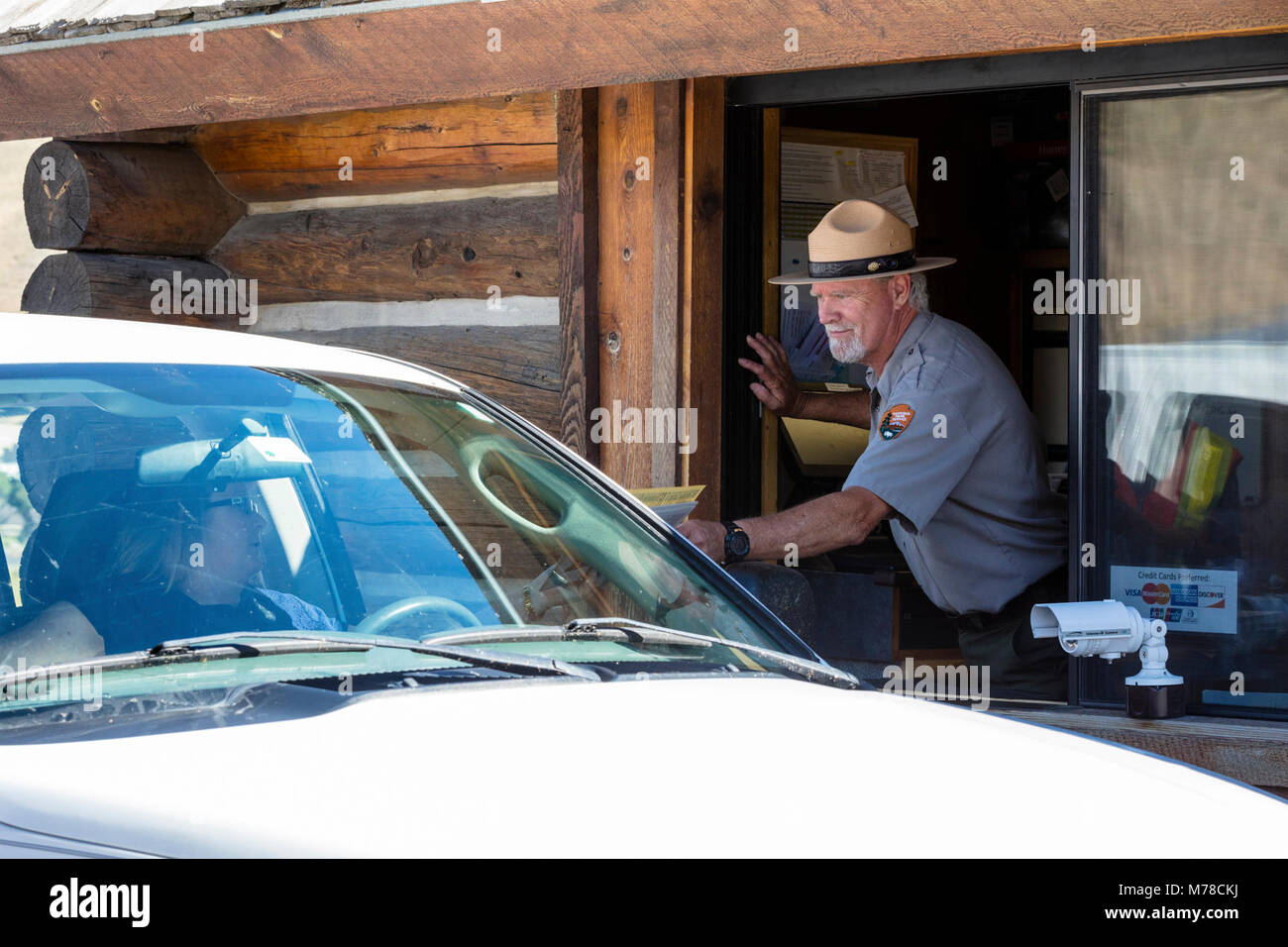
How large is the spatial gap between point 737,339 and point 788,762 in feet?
12.2

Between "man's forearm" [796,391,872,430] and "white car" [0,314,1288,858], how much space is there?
2.85 m

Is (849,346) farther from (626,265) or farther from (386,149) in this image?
(386,149)

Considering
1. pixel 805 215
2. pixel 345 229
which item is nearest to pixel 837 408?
pixel 805 215

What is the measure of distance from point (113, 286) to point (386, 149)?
1.30 meters

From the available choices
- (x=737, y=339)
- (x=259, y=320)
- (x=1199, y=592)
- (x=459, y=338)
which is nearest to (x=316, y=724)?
(x=1199, y=592)

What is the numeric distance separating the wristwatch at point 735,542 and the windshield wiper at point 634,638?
1903 mm

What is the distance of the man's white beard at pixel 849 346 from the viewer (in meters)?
5.12

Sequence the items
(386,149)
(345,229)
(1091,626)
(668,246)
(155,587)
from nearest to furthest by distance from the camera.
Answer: (155,587)
(1091,626)
(668,246)
(386,149)
(345,229)

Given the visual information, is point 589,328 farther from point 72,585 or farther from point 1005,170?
point 1005,170

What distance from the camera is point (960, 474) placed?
4688mm

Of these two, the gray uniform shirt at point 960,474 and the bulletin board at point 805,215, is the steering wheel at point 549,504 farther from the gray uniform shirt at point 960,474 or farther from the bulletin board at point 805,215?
the bulletin board at point 805,215

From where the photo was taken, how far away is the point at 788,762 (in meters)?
1.74

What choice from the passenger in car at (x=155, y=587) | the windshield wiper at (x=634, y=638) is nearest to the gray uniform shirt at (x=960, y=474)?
the windshield wiper at (x=634, y=638)

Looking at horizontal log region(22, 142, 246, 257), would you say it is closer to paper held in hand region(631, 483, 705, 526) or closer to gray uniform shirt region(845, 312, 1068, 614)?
gray uniform shirt region(845, 312, 1068, 614)
